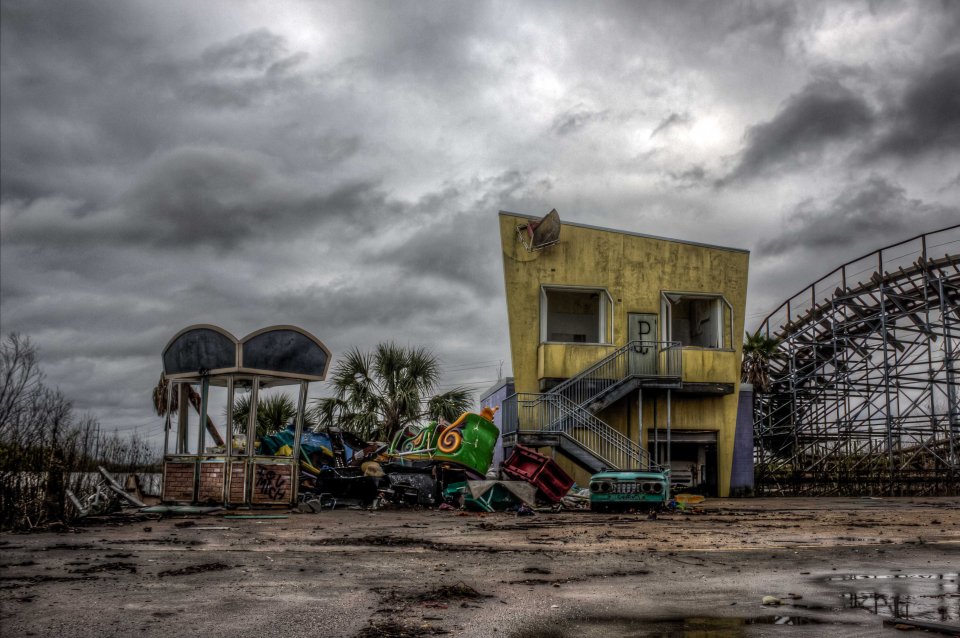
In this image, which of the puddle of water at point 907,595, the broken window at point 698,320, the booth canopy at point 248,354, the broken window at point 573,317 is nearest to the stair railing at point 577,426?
the broken window at point 698,320

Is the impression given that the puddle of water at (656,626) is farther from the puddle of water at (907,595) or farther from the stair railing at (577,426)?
the stair railing at (577,426)

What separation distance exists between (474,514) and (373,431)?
9567 mm

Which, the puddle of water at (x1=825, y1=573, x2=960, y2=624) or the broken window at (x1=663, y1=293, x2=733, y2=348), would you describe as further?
the broken window at (x1=663, y1=293, x2=733, y2=348)

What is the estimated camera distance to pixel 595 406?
2388cm

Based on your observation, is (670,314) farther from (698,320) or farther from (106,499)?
(106,499)

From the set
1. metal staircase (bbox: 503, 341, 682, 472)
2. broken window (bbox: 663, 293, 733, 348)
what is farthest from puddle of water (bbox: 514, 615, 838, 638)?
broken window (bbox: 663, 293, 733, 348)

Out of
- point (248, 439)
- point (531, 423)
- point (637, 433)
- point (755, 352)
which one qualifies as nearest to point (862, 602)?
point (248, 439)

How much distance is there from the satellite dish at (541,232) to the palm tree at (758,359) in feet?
55.5

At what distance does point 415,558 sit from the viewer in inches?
344

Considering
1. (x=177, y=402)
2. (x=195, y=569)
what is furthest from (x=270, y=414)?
(x=195, y=569)

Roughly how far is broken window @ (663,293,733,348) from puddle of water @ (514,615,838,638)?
21113mm

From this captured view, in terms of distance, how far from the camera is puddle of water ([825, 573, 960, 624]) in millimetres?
5438

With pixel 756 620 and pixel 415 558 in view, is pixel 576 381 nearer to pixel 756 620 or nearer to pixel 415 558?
pixel 415 558

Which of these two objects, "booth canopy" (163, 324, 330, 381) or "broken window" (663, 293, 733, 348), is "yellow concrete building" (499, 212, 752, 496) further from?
"booth canopy" (163, 324, 330, 381)
